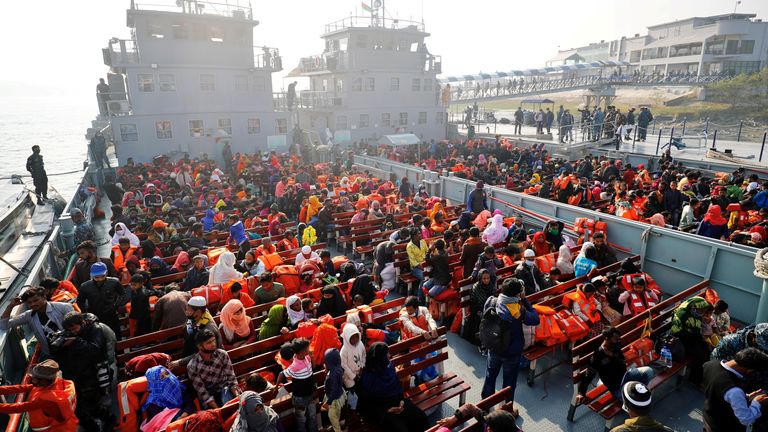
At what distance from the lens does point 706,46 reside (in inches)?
2111

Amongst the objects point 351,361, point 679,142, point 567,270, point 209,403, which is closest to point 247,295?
point 209,403

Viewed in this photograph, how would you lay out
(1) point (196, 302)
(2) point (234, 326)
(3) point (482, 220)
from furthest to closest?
1. (3) point (482, 220)
2. (2) point (234, 326)
3. (1) point (196, 302)

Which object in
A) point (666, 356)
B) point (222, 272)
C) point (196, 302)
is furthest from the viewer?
point (222, 272)

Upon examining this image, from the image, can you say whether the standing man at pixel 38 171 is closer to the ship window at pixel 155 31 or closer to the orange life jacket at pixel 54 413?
the orange life jacket at pixel 54 413

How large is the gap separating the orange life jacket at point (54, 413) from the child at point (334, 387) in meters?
2.54

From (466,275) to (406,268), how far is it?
1671 millimetres

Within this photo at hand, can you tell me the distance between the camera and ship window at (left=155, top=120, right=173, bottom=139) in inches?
953

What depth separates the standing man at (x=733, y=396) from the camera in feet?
12.7

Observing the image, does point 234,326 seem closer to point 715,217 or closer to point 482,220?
point 482,220

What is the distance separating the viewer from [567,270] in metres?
8.07

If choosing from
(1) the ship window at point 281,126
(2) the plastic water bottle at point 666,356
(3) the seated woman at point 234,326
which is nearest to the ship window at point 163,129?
(1) the ship window at point 281,126

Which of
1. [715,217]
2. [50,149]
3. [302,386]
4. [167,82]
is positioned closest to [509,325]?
[302,386]

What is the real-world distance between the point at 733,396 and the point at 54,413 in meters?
6.50

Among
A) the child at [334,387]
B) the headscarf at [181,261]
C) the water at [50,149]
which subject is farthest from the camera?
the water at [50,149]
